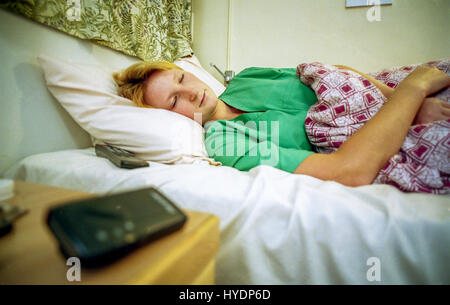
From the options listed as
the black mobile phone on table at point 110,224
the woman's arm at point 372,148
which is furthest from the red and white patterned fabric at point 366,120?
the black mobile phone on table at point 110,224

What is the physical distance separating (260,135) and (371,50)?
1.20 m

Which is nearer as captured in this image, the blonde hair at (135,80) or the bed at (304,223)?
the bed at (304,223)

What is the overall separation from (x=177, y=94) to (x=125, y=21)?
471 millimetres

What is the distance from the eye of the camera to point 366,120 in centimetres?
60

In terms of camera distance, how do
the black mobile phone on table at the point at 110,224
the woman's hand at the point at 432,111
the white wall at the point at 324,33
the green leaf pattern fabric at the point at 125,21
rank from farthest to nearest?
the white wall at the point at 324,33 < the green leaf pattern fabric at the point at 125,21 < the woman's hand at the point at 432,111 < the black mobile phone on table at the point at 110,224

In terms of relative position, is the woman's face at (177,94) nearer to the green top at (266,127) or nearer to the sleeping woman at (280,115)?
the sleeping woman at (280,115)

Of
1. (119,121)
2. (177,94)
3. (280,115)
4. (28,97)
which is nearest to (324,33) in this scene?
(280,115)

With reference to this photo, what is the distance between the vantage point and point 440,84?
573 mm

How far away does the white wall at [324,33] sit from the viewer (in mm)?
1199

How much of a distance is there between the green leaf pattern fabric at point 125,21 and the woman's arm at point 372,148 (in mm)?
855

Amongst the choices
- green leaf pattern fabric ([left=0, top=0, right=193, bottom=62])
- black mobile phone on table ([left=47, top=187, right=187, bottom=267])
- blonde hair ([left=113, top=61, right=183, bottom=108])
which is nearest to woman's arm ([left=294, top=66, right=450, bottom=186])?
black mobile phone on table ([left=47, top=187, right=187, bottom=267])

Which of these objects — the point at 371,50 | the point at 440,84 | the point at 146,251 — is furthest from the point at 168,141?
the point at 371,50

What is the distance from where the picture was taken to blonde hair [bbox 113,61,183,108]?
799 millimetres
